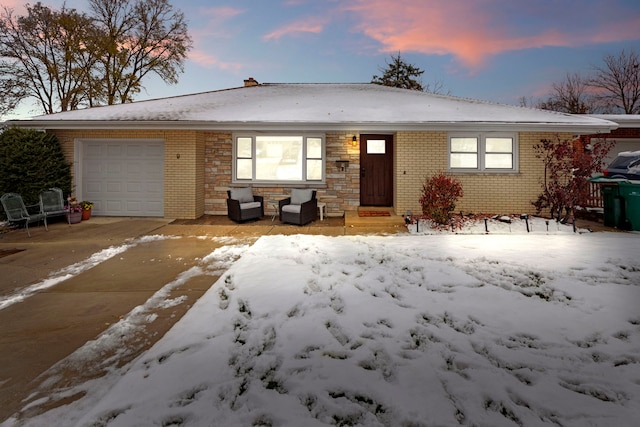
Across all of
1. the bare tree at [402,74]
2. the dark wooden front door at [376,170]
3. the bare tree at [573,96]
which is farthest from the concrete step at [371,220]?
the bare tree at [573,96]

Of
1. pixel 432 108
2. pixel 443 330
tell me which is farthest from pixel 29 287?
pixel 432 108

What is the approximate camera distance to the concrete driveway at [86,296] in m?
2.76

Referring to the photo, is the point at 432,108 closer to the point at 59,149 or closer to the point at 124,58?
the point at 59,149

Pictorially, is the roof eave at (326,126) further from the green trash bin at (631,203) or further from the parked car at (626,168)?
the green trash bin at (631,203)

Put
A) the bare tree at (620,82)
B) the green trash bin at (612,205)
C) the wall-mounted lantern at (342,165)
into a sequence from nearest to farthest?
the green trash bin at (612,205) < the wall-mounted lantern at (342,165) < the bare tree at (620,82)

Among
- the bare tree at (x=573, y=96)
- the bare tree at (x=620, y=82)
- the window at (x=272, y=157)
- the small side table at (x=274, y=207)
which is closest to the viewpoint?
the small side table at (x=274, y=207)

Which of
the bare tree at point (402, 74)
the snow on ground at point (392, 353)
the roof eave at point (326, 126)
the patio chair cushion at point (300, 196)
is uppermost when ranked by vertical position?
the bare tree at point (402, 74)

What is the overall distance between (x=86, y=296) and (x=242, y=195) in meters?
6.48

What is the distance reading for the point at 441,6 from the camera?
12.5 meters

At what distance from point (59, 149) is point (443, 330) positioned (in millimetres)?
12064

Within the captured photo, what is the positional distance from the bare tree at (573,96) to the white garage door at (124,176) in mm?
30456

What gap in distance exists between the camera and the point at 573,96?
2883cm

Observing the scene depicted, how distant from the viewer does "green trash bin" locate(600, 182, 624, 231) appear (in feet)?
29.2

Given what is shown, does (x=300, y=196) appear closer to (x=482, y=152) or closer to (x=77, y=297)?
(x=482, y=152)
